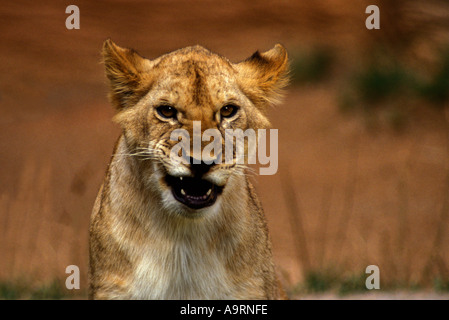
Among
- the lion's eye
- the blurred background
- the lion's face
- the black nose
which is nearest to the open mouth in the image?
the lion's face

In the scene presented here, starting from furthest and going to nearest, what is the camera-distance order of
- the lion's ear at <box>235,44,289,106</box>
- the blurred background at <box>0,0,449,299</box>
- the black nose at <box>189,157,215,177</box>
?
the blurred background at <box>0,0,449,299</box>, the lion's ear at <box>235,44,289,106</box>, the black nose at <box>189,157,215,177</box>

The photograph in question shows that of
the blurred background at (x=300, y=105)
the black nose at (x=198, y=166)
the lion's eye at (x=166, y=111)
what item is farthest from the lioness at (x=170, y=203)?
the blurred background at (x=300, y=105)

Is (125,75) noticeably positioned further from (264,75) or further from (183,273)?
(183,273)

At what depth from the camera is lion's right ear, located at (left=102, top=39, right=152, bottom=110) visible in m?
3.56

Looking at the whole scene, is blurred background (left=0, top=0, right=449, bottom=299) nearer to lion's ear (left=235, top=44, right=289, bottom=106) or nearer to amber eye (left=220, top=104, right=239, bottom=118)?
lion's ear (left=235, top=44, right=289, bottom=106)

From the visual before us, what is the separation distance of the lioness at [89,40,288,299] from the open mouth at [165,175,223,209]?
0.01m

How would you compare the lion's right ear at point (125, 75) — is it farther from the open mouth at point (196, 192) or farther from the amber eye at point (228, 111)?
the open mouth at point (196, 192)

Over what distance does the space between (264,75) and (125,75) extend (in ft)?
2.28

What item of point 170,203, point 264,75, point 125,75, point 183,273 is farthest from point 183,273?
point 264,75


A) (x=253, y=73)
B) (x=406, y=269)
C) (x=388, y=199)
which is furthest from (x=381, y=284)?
(x=388, y=199)

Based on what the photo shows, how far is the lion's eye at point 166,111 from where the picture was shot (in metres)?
3.33

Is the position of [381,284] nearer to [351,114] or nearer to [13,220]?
[13,220]

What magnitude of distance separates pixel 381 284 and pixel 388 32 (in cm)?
903

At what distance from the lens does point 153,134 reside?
3344 mm
